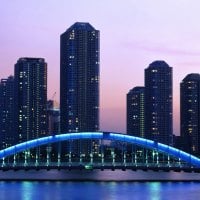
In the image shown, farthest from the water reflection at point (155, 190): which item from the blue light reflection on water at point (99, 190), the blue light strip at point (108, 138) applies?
the blue light strip at point (108, 138)

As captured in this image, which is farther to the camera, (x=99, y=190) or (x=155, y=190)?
(x=155, y=190)

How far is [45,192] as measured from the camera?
78688 millimetres

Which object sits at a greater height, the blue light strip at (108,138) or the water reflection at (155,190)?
the blue light strip at (108,138)

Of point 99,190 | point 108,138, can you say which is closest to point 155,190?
point 99,190

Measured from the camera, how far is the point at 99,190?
8231cm

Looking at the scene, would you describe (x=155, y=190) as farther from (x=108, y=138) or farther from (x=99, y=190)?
(x=108, y=138)

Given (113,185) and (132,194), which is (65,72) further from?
(132,194)

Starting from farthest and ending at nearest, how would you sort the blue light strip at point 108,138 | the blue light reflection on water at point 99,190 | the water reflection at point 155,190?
the blue light strip at point 108,138
the water reflection at point 155,190
the blue light reflection on water at point 99,190

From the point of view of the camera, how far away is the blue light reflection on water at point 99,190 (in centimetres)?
7444

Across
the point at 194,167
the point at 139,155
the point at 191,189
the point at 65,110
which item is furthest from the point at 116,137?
the point at 65,110

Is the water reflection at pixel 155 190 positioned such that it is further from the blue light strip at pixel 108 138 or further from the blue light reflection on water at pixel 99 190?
the blue light strip at pixel 108 138

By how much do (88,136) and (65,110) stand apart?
85162mm

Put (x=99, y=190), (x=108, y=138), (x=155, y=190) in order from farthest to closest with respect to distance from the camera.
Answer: (x=108, y=138), (x=155, y=190), (x=99, y=190)

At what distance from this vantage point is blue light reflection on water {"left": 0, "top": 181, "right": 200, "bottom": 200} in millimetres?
74438
